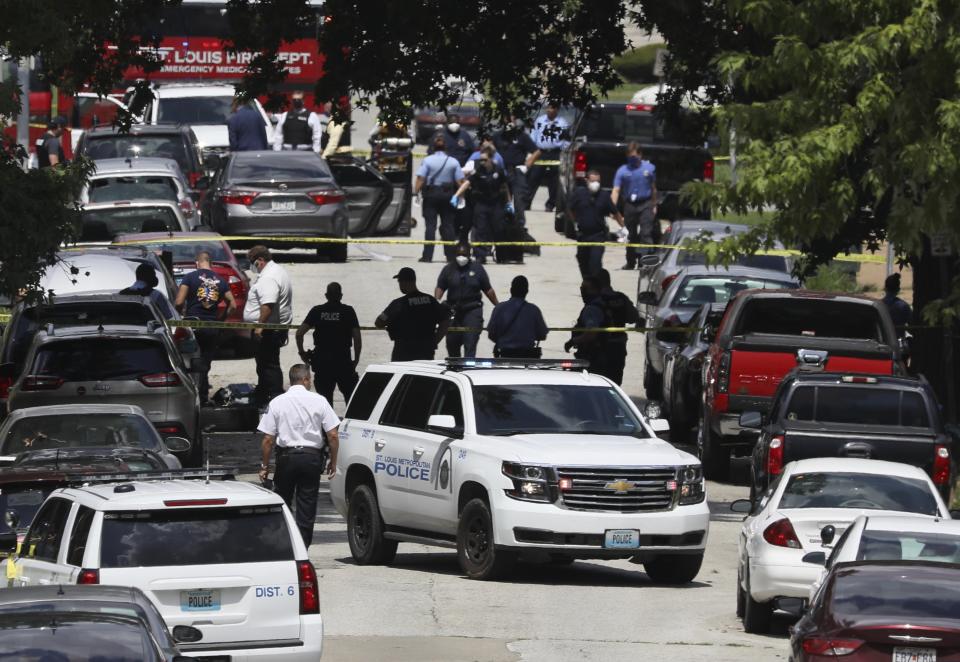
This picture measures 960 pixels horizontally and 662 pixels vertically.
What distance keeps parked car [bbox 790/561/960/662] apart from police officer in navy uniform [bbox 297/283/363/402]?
42.1 ft

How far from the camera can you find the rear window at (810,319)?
2152 centimetres

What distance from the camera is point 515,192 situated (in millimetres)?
39500

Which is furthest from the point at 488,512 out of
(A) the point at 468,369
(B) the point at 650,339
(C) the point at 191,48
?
(C) the point at 191,48

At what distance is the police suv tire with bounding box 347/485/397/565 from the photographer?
1694cm

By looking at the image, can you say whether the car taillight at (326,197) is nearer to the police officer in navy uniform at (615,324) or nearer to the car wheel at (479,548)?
the police officer in navy uniform at (615,324)

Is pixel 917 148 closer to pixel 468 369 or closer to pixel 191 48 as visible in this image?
pixel 468 369

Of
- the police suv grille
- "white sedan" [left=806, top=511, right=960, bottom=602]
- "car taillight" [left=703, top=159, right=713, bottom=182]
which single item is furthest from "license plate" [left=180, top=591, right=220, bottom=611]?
"car taillight" [left=703, top=159, right=713, bottom=182]

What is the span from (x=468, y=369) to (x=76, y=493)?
588cm

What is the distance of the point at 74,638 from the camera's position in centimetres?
795

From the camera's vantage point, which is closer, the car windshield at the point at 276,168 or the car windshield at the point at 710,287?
the car windshield at the point at 710,287

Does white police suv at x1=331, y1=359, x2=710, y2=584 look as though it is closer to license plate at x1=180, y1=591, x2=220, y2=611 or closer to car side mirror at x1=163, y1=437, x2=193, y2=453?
car side mirror at x1=163, y1=437, x2=193, y2=453

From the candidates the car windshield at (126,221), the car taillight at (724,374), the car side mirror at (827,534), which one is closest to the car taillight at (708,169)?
the car windshield at (126,221)

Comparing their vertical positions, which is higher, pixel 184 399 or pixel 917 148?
pixel 917 148

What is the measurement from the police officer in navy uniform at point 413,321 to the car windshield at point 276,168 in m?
11.1
